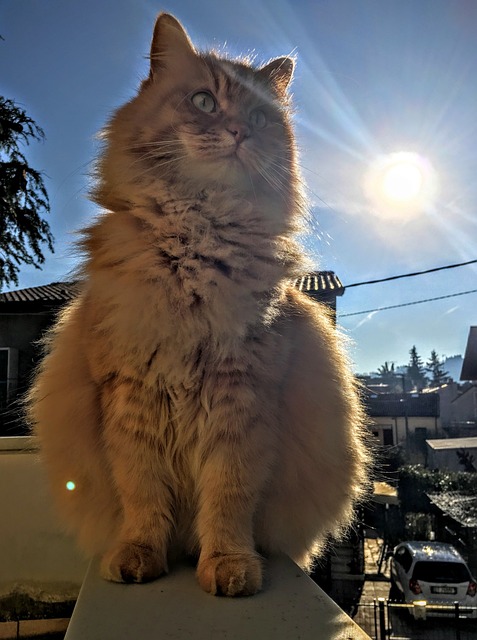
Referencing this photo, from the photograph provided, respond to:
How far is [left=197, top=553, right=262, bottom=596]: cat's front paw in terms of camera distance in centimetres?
93

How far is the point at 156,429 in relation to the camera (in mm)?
1127

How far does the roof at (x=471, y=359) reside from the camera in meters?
12.0

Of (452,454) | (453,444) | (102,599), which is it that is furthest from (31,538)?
(452,454)

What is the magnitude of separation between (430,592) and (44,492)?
337 inches

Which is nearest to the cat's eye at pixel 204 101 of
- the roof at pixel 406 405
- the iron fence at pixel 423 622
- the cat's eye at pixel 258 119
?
the cat's eye at pixel 258 119

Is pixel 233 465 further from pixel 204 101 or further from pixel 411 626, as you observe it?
pixel 411 626

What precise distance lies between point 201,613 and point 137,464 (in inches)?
15.1

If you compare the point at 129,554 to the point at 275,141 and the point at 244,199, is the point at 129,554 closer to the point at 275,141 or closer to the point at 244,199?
the point at 244,199

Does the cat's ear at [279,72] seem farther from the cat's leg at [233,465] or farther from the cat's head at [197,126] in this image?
the cat's leg at [233,465]

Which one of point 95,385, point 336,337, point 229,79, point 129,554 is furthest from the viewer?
point 336,337

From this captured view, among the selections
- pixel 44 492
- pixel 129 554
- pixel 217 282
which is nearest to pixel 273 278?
pixel 217 282

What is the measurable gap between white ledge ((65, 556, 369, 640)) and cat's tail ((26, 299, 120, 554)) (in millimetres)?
277

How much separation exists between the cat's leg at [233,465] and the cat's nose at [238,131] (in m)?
0.60

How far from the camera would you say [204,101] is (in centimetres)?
137
